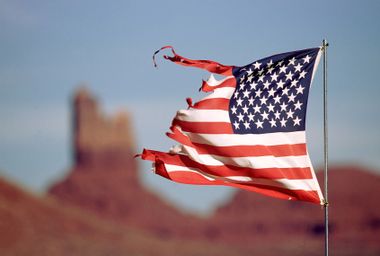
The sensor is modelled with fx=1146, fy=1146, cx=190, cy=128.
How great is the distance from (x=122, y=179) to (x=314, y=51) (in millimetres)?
129911

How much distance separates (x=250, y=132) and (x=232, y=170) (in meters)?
0.47

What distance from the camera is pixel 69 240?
110m

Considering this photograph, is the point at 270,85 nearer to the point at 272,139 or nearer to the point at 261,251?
the point at 272,139

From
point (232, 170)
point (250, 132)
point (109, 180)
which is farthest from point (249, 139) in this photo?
point (109, 180)

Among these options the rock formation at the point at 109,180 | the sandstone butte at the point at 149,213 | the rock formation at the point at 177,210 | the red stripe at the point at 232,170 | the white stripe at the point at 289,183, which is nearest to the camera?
the white stripe at the point at 289,183

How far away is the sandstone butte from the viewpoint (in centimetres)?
11500

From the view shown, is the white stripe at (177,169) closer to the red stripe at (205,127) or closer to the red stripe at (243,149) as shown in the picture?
the red stripe at (243,149)

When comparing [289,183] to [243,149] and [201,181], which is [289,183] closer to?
[243,149]

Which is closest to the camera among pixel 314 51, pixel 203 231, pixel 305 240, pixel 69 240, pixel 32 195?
pixel 314 51

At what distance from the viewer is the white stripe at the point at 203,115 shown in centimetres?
1270

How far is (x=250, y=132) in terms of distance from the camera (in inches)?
494

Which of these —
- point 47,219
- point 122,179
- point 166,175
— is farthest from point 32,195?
point 166,175

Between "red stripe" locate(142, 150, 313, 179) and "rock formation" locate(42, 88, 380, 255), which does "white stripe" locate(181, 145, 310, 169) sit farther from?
"rock formation" locate(42, 88, 380, 255)

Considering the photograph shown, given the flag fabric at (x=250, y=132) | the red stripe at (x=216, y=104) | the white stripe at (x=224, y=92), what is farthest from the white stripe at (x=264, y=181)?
the white stripe at (x=224, y=92)
